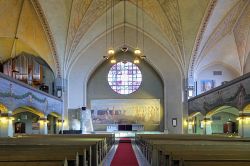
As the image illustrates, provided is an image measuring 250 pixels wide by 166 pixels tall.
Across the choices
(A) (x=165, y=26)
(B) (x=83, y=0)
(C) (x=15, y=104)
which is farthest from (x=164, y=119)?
(C) (x=15, y=104)

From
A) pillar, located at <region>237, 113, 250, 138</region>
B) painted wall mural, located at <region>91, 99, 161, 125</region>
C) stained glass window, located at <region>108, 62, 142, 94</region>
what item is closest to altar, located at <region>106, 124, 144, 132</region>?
painted wall mural, located at <region>91, 99, 161, 125</region>

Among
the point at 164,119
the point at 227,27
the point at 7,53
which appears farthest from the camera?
the point at 164,119

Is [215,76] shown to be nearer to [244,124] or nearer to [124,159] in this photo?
[244,124]

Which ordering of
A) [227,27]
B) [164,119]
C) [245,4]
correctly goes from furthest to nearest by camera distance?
[164,119]
[227,27]
[245,4]

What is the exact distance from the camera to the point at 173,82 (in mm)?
30922

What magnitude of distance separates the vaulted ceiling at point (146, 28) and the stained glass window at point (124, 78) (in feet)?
13.2

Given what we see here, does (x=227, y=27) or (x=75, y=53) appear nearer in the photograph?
(x=227, y=27)

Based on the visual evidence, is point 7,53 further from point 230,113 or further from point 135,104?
point 230,113

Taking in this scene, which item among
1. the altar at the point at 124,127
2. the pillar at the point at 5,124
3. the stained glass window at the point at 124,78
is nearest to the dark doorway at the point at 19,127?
the altar at the point at 124,127

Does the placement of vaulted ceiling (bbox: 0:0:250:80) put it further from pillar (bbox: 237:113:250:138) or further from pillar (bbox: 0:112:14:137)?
pillar (bbox: 237:113:250:138)

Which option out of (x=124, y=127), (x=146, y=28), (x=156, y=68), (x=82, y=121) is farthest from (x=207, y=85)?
(x=82, y=121)

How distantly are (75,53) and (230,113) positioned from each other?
14.9 meters

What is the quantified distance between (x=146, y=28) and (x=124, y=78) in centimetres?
572

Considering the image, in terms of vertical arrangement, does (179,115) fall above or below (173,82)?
below
